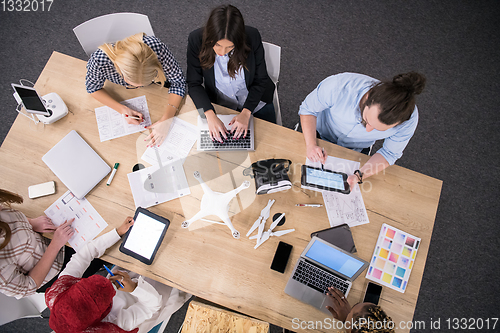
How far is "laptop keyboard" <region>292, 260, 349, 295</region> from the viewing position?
1.27 m

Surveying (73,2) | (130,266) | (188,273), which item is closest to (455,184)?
(188,273)

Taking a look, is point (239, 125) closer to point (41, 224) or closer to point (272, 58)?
point (272, 58)

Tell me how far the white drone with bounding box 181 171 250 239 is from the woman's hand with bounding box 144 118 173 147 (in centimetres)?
31

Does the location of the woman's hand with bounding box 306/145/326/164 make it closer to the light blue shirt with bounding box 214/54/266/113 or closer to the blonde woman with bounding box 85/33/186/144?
the light blue shirt with bounding box 214/54/266/113

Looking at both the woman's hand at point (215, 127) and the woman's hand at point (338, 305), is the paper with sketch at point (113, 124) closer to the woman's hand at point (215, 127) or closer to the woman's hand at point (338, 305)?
the woman's hand at point (215, 127)

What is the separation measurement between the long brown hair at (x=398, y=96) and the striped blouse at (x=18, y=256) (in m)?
1.63

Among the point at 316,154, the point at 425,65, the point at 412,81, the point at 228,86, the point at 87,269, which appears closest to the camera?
the point at 412,81

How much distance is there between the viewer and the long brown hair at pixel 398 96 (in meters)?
1.04

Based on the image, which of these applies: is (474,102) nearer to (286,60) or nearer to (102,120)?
(286,60)

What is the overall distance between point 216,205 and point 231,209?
8 centimetres

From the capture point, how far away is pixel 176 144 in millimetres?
1425

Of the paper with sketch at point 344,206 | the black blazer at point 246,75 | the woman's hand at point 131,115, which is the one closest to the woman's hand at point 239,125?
the black blazer at point 246,75

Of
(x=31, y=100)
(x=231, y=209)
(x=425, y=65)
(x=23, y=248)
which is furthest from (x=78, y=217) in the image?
(x=425, y=65)

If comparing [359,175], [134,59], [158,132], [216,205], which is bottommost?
[216,205]
